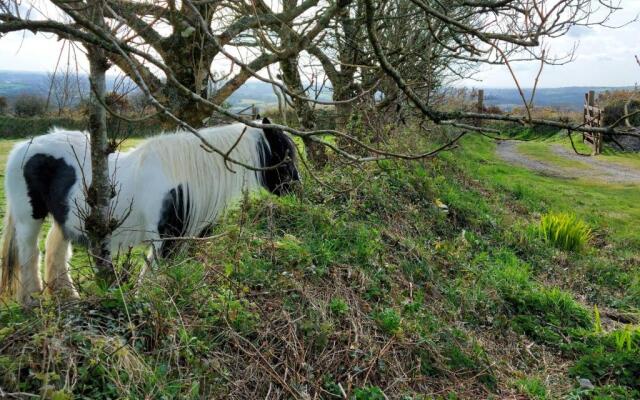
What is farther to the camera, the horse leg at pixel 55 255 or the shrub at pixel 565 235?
the shrub at pixel 565 235

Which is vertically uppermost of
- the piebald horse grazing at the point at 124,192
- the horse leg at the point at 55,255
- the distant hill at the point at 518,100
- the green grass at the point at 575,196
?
the distant hill at the point at 518,100

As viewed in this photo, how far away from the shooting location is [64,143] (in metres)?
4.46

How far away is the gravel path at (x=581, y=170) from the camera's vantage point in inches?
619

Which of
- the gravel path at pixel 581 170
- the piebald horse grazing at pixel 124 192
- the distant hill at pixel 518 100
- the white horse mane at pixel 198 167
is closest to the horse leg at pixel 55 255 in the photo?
the piebald horse grazing at pixel 124 192

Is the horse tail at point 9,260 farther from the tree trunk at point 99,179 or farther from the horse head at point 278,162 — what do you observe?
the horse head at point 278,162

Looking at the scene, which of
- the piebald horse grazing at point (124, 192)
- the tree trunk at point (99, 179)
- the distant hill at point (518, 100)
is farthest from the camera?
the distant hill at point (518, 100)

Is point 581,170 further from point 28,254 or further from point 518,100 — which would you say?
point 518,100

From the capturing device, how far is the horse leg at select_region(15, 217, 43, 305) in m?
4.39

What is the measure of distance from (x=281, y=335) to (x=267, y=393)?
0.54 metres

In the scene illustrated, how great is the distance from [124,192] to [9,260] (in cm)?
127

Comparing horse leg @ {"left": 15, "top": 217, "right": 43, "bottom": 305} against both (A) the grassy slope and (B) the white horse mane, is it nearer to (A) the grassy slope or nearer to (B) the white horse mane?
(B) the white horse mane

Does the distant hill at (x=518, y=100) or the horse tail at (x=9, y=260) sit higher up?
the distant hill at (x=518, y=100)

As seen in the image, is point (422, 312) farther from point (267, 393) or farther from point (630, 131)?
point (630, 131)

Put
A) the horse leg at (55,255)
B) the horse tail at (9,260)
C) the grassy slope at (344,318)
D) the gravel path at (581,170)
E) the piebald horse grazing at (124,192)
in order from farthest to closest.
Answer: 1. the gravel path at (581,170)
2. the horse leg at (55,255)
3. the horse tail at (9,260)
4. the piebald horse grazing at (124,192)
5. the grassy slope at (344,318)
